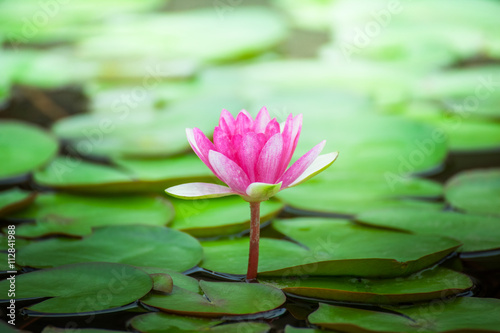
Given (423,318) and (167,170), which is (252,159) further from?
(167,170)

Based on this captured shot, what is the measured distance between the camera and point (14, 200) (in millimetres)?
1420

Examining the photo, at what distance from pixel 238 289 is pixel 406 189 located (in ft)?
2.39

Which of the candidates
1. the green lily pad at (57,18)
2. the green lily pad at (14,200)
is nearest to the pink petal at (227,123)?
the green lily pad at (14,200)

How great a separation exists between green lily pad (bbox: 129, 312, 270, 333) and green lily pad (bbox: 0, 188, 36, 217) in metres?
0.59

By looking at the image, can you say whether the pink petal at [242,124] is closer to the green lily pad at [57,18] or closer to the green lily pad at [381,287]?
the green lily pad at [381,287]

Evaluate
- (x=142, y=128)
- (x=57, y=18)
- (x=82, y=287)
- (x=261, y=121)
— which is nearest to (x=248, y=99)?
(x=142, y=128)

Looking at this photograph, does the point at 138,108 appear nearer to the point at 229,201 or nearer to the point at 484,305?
the point at 229,201

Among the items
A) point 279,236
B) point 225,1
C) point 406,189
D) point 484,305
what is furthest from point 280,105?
point 225,1

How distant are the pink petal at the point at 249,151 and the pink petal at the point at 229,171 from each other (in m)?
0.02

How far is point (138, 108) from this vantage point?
2207 mm

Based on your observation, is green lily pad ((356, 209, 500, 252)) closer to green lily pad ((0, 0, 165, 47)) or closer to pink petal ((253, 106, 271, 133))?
pink petal ((253, 106, 271, 133))

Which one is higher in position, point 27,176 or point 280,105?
point 280,105

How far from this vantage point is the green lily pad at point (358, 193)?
1477 mm

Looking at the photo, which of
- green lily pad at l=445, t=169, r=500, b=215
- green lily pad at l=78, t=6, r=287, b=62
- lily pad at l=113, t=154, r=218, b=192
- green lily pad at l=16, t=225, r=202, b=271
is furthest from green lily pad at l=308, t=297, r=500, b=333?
green lily pad at l=78, t=6, r=287, b=62
